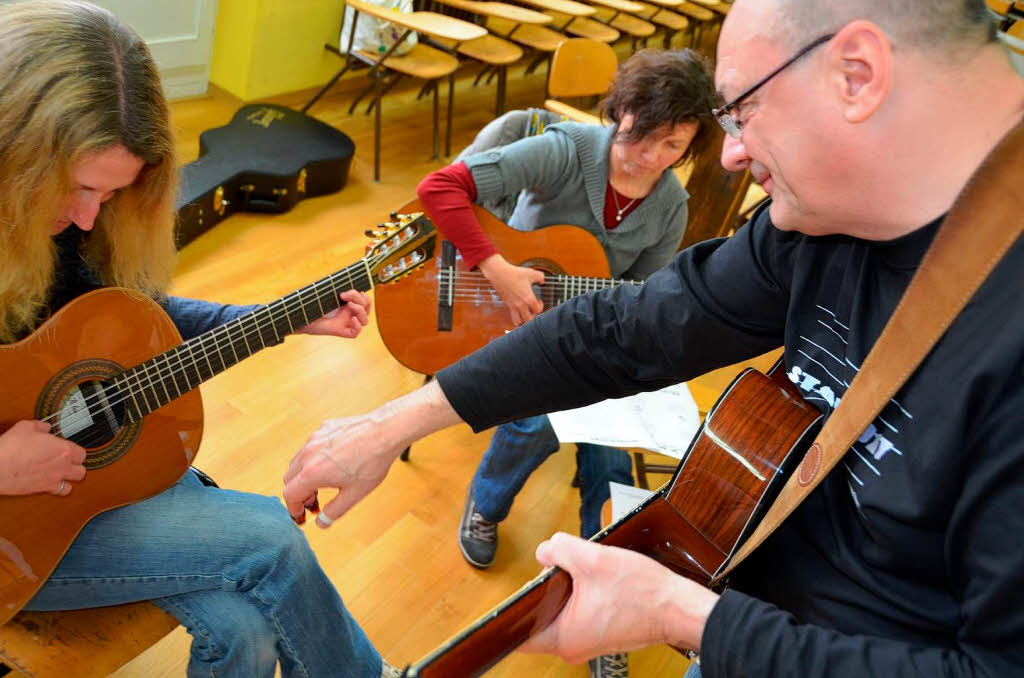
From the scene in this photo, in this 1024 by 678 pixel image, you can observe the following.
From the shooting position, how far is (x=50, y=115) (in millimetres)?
1199

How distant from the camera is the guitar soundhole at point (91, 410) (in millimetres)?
1313

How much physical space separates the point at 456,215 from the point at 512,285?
26cm

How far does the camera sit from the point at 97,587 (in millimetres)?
1268

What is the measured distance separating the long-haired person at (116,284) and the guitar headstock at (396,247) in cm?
47

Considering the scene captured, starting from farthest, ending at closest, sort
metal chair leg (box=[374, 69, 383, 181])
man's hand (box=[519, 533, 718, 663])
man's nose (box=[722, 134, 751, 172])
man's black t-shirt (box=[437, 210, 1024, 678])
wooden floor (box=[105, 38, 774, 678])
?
metal chair leg (box=[374, 69, 383, 181]) → wooden floor (box=[105, 38, 774, 678]) → man's nose (box=[722, 134, 751, 172]) → man's hand (box=[519, 533, 718, 663]) → man's black t-shirt (box=[437, 210, 1024, 678])

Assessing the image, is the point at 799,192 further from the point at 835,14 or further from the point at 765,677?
the point at 765,677

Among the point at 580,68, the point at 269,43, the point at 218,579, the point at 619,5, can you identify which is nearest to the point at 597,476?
the point at 218,579

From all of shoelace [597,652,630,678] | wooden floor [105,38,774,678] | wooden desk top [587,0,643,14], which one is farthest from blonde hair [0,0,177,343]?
wooden desk top [587,0,643,14]

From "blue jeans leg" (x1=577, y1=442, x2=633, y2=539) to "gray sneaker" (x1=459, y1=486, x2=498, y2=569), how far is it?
28 cm

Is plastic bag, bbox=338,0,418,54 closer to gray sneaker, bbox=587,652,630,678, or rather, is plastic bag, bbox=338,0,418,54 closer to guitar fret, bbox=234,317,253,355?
guitar fret, bbox=234,317,253,355

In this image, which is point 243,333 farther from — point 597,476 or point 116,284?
point 597,476

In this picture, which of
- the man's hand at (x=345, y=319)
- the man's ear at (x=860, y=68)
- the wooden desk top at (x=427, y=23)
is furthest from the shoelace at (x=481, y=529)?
the wooden desk top at (x=427, y=23)

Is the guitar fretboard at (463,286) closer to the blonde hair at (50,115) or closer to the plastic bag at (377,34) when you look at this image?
the blonde hair at (50,115)

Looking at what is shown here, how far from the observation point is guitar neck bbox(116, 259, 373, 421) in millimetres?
1413
